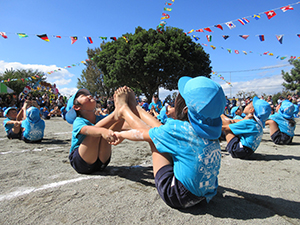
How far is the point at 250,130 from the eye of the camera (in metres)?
3.52

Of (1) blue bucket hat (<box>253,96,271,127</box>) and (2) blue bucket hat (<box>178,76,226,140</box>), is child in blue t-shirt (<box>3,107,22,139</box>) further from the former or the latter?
(1) blue bucket hat (<box>253,96,271,127</box>)

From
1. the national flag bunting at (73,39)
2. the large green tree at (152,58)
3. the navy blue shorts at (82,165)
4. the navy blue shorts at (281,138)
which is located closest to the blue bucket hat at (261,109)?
the navy blue shorts at (281,138)

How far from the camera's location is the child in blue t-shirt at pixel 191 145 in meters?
1.41

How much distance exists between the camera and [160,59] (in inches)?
715

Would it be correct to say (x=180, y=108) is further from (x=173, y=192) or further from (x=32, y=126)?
(x=32, y=126)

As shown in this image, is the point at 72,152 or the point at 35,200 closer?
the point at 35,200

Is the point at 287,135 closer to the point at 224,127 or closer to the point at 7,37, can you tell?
the point at 224,127

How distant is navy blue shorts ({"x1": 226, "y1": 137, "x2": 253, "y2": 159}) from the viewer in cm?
359

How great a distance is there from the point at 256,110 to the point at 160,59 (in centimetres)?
1550

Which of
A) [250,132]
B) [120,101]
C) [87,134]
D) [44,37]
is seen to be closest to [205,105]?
[120,101]

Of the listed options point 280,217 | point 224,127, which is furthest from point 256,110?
point 280,217

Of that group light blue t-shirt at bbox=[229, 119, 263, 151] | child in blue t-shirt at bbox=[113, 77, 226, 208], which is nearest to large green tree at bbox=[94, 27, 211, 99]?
light blue t-shirt at bbox=[229, 119, 263, 151]

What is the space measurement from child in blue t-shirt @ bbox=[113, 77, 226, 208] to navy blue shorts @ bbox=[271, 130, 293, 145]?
488 centimetres

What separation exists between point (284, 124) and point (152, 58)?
1398cm
